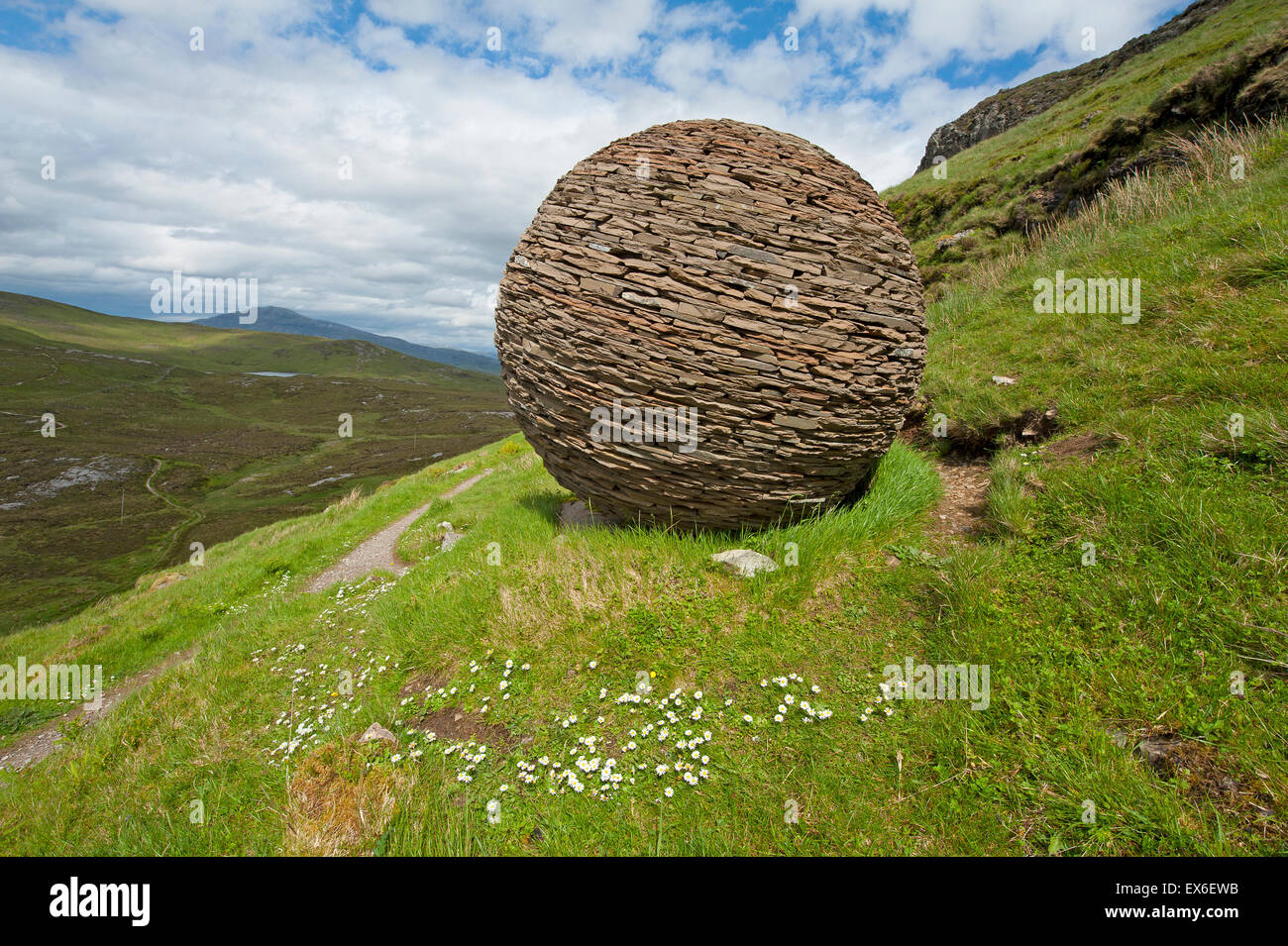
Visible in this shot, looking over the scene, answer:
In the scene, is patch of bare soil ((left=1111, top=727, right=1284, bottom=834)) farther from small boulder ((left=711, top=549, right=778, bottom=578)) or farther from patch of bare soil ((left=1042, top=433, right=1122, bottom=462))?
patch of bare soil ((left=1042, top=433, right=1122, bottom=462))

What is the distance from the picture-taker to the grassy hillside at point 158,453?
5509cm

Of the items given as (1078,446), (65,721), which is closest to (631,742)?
(1078,446)

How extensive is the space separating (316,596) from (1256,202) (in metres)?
14.8

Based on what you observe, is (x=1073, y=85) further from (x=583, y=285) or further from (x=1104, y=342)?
(x=583, y=285)

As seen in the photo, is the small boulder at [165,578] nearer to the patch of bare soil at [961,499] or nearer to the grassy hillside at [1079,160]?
the patch of bare soil at [961,499]

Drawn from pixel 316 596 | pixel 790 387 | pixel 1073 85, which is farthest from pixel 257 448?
pixel 1073 85

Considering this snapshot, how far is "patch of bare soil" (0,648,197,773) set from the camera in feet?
24.1

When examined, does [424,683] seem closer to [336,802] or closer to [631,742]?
[336,802]

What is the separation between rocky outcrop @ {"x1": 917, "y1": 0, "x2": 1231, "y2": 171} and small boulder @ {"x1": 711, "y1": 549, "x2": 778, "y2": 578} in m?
59.6

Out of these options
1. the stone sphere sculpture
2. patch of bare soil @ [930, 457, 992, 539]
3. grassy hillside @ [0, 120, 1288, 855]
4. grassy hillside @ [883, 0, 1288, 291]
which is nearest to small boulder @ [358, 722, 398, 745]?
grassy hillside @ [0, 120, 1288, 855]

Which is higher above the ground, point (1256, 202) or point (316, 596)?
point (1256, 202)

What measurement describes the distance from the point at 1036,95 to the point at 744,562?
2805 inches

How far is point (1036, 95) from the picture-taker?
5075 centimetres

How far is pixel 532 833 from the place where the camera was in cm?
320
